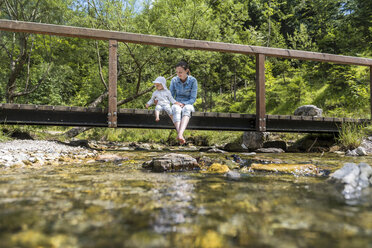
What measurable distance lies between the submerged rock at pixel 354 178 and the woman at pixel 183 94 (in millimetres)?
2480

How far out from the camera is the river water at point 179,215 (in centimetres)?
104

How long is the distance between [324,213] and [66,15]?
11164 millimetres

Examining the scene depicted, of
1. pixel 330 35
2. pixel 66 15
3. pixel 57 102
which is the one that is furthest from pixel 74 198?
pixel 330 35

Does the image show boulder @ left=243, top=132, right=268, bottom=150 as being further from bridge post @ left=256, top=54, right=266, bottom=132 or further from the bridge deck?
bridge post @ left=256, top=54, right=266, bottom=132

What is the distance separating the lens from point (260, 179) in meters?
2.55

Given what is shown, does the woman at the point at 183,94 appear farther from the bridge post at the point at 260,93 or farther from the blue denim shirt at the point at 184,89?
the bridge post at the point at 260,93

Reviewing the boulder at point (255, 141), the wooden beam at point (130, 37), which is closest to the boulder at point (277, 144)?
the boulder at point (255, 141)

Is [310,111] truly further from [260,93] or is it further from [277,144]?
[260,93]

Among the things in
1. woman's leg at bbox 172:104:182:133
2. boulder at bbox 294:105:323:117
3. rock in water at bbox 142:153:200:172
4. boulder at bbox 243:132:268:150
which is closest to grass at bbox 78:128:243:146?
boulder at bbox 243:132:268:150

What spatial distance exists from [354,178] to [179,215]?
1.60m

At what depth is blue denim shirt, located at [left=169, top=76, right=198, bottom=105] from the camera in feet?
15.3

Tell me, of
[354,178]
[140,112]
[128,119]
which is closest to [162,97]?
[140,112]

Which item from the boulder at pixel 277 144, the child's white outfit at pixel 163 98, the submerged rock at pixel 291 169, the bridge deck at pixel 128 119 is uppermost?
the child's white outfit at pixel 163 98

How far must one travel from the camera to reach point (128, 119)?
19.1 feet
